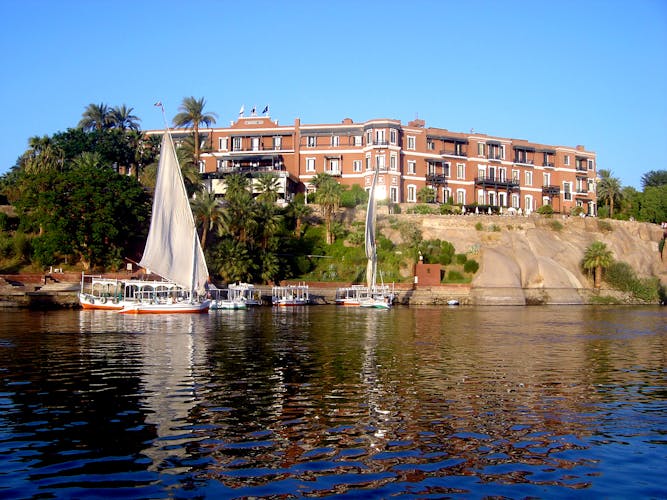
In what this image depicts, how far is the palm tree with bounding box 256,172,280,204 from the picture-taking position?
93.1 m

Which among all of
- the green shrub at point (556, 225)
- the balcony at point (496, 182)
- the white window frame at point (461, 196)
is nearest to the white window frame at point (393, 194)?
the white window frame at point (461, 196)

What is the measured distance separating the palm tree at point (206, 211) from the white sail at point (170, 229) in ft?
70.7

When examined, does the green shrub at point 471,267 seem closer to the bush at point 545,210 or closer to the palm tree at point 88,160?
the bush at point 545,210

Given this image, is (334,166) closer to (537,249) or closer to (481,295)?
(537,249)

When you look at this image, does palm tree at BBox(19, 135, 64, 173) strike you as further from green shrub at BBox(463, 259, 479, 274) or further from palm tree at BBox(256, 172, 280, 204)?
green shrub at BBox(463, 259, 479, 274)

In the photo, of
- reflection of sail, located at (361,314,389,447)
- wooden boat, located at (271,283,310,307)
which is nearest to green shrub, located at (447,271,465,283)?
wooden boat, located at (271,283,310,307)

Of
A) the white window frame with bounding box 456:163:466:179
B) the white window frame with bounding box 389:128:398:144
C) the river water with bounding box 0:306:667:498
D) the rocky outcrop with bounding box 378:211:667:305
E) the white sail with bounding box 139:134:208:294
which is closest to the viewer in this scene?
the river water with bounding box 0:306:667:498

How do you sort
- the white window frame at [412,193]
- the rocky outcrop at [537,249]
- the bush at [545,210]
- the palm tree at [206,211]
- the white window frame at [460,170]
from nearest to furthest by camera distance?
1. the palm tree at [206,211]
2. the rocky outcrop at [537,249]
3. the bush at [545,210]
4. the white window frame at [412,193]
5. the white window frame at [460,170]

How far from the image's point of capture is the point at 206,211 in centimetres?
8312

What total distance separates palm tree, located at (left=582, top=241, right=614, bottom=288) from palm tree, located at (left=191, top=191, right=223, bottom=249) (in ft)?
171

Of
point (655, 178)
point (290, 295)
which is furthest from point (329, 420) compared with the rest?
point (655, 178)

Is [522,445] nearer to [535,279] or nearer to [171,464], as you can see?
[171,464]

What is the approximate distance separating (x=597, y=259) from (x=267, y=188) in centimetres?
4753

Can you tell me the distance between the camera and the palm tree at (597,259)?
9456 centimetres
